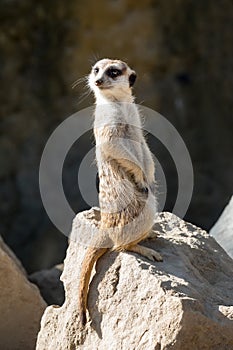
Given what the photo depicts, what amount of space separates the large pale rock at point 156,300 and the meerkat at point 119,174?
0.06m

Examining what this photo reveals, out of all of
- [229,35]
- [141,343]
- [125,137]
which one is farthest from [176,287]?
[229,35]

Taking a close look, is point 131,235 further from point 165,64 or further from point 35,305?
point 165,64

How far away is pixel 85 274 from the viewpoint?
380 cm

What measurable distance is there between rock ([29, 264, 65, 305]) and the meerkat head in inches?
62.7

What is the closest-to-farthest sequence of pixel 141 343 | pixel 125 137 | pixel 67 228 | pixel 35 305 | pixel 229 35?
pixel 141 343, pixel 125 137, pixel 35 305, pixel 67 228, pixel 229 35

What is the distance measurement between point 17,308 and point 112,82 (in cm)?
136

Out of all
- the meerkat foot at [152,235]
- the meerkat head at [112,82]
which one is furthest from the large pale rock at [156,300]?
the meerkat head at [112,82]

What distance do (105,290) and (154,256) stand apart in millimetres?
238

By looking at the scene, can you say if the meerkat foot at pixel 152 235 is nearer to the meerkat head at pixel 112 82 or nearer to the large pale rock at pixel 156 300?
the large pale rock at pixel 156 300

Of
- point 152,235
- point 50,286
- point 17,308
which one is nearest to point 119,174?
point 152,235

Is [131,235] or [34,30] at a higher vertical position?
[34,30]

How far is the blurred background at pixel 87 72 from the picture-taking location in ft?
29.4

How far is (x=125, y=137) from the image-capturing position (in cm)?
406

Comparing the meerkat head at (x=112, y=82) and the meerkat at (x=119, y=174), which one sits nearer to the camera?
the meerkat at (x=119, y=174)
